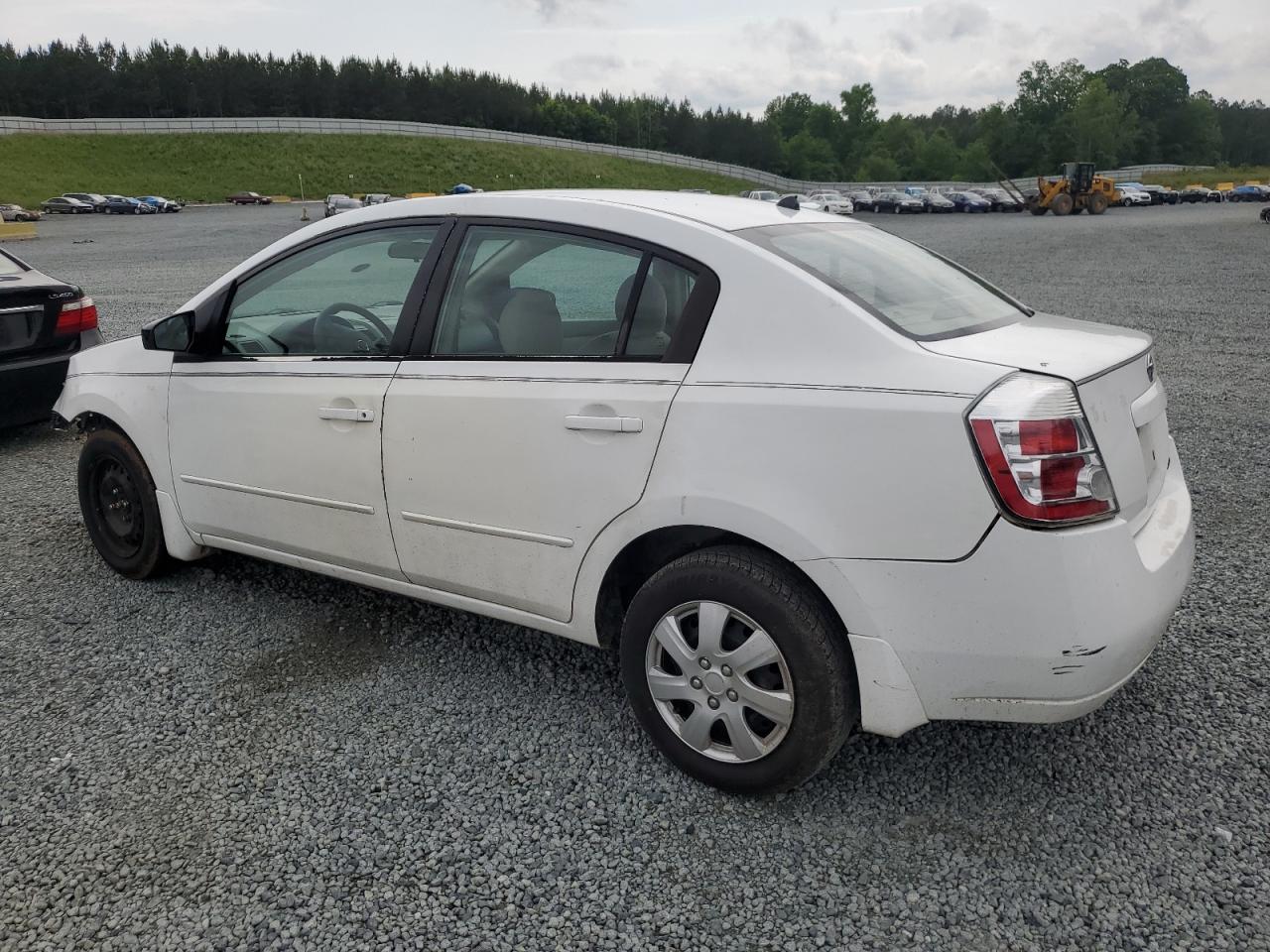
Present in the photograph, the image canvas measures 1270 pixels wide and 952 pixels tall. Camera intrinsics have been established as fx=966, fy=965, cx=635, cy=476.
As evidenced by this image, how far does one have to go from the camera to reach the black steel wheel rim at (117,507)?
4.27 m

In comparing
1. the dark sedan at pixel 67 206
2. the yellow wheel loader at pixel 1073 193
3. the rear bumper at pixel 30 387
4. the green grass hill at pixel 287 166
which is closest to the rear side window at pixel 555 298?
the rear bumper at pixel 30 387

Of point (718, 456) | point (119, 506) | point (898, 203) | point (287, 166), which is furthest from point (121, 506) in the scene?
point (287, 166)

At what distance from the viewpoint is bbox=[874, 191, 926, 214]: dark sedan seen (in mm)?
52281

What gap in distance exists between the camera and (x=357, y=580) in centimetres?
356

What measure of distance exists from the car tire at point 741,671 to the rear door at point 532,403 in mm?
315

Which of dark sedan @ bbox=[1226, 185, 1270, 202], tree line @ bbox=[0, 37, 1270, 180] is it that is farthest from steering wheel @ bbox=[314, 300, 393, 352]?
tree line @ bbox=[0, 37, 1270, 180]

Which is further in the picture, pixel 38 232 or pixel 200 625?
pixel 38 232

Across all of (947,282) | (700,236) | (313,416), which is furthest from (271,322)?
(947,282)

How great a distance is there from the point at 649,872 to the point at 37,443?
6.33 m

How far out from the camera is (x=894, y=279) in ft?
9.79

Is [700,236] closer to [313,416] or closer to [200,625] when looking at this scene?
[313,416]

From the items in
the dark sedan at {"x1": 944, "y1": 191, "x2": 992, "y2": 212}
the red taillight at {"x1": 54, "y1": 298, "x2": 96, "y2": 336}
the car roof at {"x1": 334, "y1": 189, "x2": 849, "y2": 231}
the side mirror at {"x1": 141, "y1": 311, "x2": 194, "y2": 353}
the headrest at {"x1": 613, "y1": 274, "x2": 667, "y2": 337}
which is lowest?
the red taillight at {"x1": 54, "y1": 298, "x2": 96, "y2": 336}

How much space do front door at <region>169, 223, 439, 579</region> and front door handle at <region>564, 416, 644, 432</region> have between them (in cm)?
80

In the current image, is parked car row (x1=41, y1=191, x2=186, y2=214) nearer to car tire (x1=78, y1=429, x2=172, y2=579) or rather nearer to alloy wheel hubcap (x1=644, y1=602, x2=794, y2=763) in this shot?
car tire (x1=78, y1=429, x2=172, y2=579)
